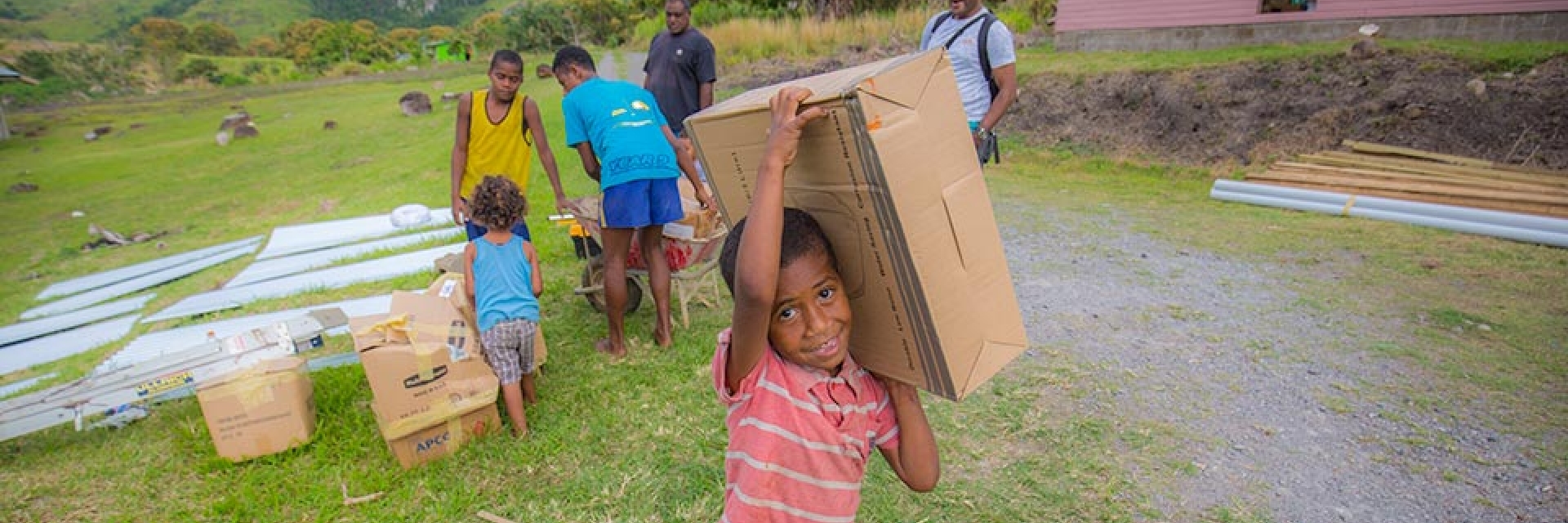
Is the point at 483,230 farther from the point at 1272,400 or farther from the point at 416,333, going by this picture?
the point at 1272,400

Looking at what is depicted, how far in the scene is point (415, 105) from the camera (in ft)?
69.3

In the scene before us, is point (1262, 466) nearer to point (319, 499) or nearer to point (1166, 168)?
point (319, 499)

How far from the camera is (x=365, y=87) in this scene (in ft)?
104

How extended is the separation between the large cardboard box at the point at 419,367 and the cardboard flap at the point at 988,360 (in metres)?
2.60

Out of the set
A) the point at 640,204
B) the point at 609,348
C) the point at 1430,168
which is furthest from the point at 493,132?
the point at 1430,168

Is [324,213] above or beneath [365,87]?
beneath

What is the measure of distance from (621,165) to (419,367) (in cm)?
140

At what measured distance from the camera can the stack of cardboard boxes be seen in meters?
3.04

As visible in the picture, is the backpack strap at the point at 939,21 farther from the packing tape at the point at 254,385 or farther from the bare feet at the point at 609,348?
the packing tape at the point at 254,385

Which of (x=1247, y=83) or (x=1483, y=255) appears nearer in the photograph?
(x=1483, y=255)

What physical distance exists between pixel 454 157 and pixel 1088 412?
3.85 metres

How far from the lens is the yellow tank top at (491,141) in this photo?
441 cm

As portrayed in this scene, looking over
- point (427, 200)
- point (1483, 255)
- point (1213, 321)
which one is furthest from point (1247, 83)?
point (427, 200)

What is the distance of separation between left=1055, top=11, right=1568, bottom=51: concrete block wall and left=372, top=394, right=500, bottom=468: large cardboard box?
46.5 ft
